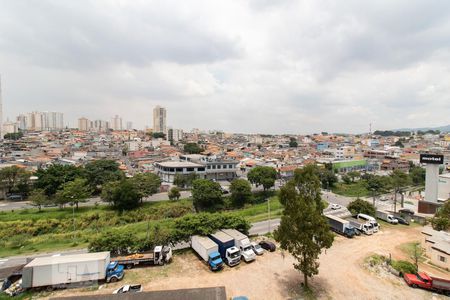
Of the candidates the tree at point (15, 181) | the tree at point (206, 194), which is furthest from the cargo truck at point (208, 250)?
the tree at point (15, 181)

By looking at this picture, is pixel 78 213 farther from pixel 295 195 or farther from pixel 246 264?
pixel 295 195

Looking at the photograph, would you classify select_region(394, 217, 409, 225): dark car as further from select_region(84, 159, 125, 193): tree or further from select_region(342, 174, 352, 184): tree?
select_region(84, 159, 125, 193): tree

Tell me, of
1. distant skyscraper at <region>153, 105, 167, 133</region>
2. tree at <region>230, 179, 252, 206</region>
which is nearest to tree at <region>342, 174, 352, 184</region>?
tree at <region>230, 179, 252, 206</region>

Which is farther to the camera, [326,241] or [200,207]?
[200,207]

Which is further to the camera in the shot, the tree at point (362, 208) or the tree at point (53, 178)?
the tree at point (53, 178)

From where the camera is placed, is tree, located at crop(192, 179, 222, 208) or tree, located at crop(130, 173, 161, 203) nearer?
tree, located at crop(192, 179, 222, 208)

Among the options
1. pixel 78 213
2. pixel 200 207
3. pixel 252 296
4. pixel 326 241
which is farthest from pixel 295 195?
pixel 78 213

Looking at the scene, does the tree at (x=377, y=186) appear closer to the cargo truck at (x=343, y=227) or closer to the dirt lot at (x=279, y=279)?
the cargo truck at (x=343, y=227)
